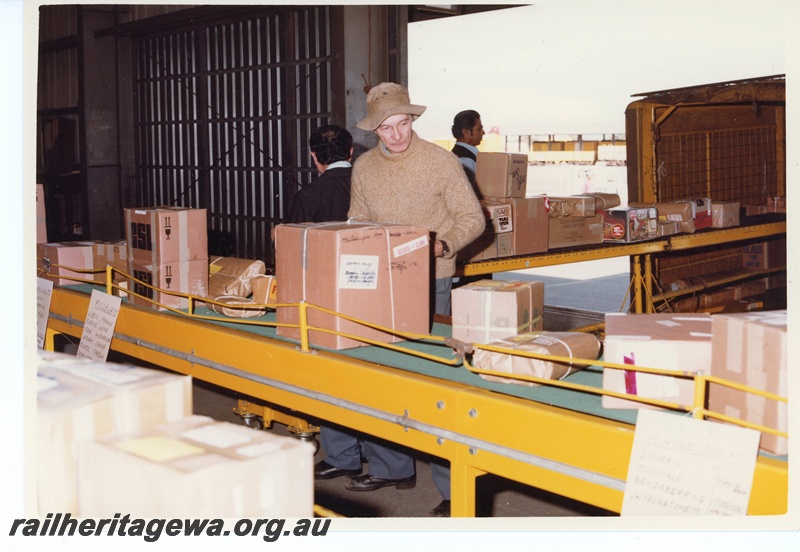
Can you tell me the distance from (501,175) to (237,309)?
9.83 feet

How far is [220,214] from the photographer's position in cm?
947

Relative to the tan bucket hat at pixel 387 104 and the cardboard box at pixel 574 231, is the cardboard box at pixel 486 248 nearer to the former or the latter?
the cardboard box at pixel 574 231

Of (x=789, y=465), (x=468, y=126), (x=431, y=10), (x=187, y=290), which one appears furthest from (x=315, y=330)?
(x=431, y=10)

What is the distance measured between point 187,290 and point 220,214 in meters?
5.83

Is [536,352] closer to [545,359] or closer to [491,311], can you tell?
[545,359]

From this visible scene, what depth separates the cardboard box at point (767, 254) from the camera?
8383 mm

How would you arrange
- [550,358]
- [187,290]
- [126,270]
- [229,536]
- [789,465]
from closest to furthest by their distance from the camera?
[229,536]
[789,465]
[550,358]
[187,290]
[126,270]

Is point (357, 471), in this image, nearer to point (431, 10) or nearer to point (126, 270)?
point (126, 270)

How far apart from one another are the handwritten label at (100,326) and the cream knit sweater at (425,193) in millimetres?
1039

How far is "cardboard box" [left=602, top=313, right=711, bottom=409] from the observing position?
209 cm

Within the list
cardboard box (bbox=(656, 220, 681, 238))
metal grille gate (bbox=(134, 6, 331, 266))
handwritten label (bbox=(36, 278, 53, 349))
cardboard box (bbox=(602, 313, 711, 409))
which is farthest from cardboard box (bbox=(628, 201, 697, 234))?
cardboard box (bbox=(602, 313, 711, 409))

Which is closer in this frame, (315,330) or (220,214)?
(315,330)

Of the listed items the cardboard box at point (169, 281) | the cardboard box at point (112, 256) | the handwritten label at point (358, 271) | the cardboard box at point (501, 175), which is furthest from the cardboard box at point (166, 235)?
the cardboard box at point (501, 175)

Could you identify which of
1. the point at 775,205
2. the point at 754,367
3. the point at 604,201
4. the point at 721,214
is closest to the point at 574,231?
the point at 604,201
